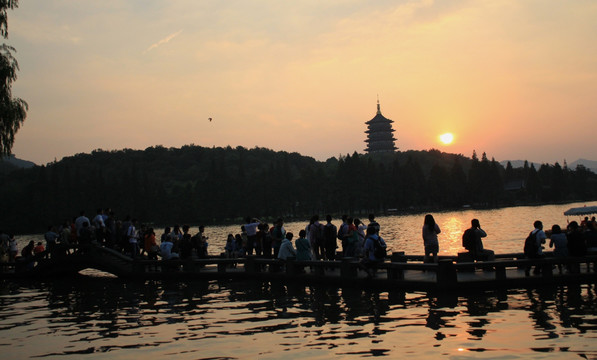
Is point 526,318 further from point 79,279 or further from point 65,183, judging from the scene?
point 65,183

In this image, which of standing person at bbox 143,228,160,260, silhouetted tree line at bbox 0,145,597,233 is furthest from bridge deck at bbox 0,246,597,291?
silhouetted tree line at bbox 0,145,597,233

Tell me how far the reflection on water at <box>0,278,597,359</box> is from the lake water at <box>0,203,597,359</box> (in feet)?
0.08

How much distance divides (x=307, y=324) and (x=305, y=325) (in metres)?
0.12

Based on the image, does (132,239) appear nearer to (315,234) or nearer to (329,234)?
(315,234)

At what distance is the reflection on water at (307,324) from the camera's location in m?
12.2

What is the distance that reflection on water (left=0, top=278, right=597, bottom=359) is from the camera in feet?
39.9

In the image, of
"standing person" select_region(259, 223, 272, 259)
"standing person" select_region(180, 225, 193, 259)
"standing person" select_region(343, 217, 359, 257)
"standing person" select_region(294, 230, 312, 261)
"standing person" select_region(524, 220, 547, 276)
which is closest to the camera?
"standing person" select_region(524, 220, 547, 276)

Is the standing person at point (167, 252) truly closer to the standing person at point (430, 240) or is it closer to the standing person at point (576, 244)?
the standing person at point (430, 240)

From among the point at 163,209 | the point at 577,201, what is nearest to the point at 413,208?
the point at 577,201

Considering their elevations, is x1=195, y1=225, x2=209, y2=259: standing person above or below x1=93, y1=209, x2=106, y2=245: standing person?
below

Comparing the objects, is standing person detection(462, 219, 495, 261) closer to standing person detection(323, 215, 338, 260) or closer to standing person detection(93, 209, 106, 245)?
standing person detection(323, 215, 338, 260)

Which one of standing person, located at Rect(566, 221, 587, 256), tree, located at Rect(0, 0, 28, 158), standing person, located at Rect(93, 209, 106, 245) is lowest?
standing person, located at Rect(566, 221, 587, 256)

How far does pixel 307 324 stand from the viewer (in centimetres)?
1497

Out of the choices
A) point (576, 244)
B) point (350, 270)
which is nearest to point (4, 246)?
point (350, 270)
